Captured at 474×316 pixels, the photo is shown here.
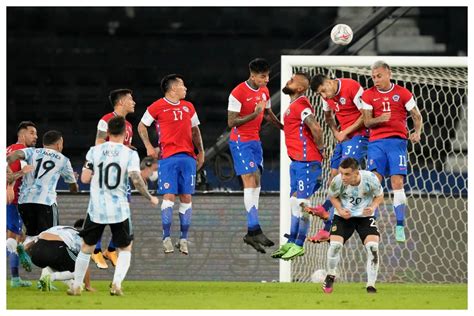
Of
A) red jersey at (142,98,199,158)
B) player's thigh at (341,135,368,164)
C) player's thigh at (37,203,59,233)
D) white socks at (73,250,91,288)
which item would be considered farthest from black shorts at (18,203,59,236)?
player's thigh at (341,135,368,164)

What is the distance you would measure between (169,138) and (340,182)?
Result: 1.81 metres

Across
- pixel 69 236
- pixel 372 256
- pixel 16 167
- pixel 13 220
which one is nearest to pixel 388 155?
pixel 372 256

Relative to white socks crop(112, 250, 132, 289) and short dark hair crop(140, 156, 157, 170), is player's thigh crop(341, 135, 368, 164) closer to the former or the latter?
short dark hair crop(140, 156, 157, 170)

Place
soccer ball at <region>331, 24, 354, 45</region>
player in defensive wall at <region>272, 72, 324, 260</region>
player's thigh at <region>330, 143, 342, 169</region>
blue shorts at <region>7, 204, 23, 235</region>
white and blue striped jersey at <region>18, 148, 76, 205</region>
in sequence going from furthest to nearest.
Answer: soccer ball at <region>331, 24, 354, 45</region>, blue shorts at <region>7, 204, 23, 235</region>, player's thigh at <region>330, 143, 342, 169</region>, player in defensive wall at <region>272, 72, 324, 260</region>, white and blue striped jersey at <region>18, 148, 76, 205</region>

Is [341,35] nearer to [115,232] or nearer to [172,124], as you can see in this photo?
[172,124]

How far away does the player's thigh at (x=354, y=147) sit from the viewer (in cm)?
1068

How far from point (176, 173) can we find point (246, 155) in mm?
637

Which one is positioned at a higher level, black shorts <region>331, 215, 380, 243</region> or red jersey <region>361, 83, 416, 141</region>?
red jersey <region>361, 83, 416, 141</region>

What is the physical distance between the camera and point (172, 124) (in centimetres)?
1059

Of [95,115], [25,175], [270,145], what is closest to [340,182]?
[25,175]

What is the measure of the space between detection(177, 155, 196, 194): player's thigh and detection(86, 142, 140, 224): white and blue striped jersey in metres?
1.59

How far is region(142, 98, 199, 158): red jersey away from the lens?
34.8 feet

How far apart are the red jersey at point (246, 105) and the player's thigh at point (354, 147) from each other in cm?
78
